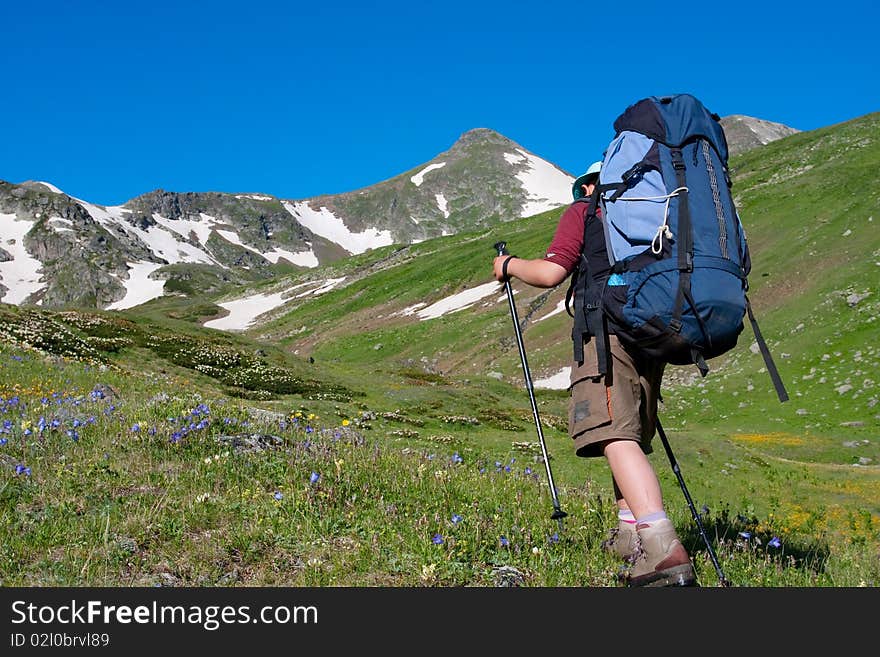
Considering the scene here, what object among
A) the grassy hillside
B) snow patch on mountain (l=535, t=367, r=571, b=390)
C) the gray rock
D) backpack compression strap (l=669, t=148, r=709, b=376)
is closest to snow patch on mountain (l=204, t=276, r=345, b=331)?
the grassy hillside

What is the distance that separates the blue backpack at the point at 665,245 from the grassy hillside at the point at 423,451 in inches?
52.1

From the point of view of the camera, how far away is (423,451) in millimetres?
13625

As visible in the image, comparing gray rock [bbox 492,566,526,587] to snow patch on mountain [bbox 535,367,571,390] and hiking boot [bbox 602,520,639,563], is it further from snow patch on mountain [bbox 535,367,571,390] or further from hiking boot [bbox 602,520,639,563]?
snow patch on mountain [bbox 535,367,571,390]

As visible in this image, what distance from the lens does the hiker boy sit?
192 inches

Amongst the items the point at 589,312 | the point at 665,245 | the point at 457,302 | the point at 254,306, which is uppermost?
Answer: the point at 254,306

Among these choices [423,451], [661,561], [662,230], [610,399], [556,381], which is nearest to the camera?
[661,561]

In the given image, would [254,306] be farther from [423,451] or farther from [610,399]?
[610,399]

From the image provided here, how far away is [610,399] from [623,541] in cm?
136

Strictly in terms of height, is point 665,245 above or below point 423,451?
below

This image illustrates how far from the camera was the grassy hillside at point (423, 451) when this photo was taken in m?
5.22

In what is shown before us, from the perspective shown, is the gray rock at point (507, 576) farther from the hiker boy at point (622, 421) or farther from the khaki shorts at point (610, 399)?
the khaki shorts at point (610, 399)

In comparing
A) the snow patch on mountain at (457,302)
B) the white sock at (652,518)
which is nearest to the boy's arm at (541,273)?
the white sock at (652,518)

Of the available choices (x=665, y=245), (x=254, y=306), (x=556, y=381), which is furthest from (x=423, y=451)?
(x=254, y=306)

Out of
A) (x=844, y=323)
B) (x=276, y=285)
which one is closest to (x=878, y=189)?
(x=844, y=323)
